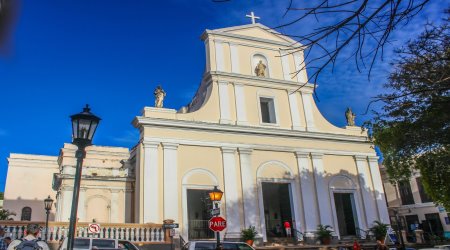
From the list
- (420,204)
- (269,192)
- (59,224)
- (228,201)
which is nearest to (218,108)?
(228,201)

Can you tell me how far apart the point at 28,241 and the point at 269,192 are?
2256cm

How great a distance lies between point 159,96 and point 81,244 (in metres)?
11.4

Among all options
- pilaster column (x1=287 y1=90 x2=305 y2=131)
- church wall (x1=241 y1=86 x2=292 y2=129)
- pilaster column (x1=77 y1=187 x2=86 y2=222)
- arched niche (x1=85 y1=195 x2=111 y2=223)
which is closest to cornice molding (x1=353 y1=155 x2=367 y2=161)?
pilaster column (x1=287 y1=90 x2=305 y2=131)

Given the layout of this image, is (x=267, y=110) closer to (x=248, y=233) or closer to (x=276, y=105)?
(x=276, y=105)

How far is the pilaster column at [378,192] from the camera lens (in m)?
25.2

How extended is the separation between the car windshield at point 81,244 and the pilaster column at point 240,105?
12492 mm

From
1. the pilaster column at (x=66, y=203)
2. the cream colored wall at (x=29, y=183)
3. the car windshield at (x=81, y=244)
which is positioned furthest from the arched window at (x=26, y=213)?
the car windshield at (x=81, y=244)

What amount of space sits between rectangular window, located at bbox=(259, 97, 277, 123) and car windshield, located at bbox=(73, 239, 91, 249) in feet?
49.0

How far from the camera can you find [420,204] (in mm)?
36812

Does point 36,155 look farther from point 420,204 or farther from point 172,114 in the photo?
point 420,204

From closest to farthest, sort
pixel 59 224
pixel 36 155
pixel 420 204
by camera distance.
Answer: pixel 59 224 → pixel 420 204 → pixel 36 155

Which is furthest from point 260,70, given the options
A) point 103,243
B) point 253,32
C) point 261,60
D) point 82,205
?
point 103,243

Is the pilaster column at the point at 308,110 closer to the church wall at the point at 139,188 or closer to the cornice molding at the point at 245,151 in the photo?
the cornice molding at the point at 245,151

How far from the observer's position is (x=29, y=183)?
39.0 m
